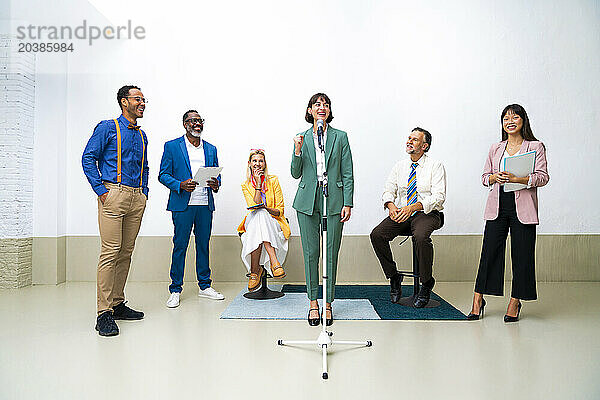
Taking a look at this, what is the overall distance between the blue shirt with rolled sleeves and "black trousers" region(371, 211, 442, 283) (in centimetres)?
200

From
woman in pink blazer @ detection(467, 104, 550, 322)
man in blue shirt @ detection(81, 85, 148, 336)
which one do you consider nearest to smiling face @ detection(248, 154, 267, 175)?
man in blue shirt @ detection(81, 85, 148, 336)

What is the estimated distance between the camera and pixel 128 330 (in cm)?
360

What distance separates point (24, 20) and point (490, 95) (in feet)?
15.5

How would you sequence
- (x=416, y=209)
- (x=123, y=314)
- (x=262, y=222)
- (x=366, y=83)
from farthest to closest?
(x=366, y=83), (x=262, y=222), (x=416, y=209), (x=123, y=314)

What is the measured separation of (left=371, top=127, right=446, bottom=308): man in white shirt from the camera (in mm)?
4234

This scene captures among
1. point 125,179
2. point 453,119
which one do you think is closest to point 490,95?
point 453,119

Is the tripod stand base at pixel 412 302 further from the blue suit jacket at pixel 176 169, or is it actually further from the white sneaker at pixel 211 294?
the blue suit jacket at pixel 176 169

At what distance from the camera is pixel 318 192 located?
3.64 metres

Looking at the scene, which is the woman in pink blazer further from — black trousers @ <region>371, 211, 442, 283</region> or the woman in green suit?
the woman in green suit

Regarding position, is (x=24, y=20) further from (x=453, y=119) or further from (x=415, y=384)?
(x=415, y=384)

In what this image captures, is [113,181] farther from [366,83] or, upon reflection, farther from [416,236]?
[366,83]

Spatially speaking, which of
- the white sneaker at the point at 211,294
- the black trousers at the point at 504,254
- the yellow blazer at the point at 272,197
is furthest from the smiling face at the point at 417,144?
the white sneaker at the point at 211,294

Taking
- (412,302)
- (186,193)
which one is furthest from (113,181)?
(412,302)

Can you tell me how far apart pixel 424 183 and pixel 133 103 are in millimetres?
2373
